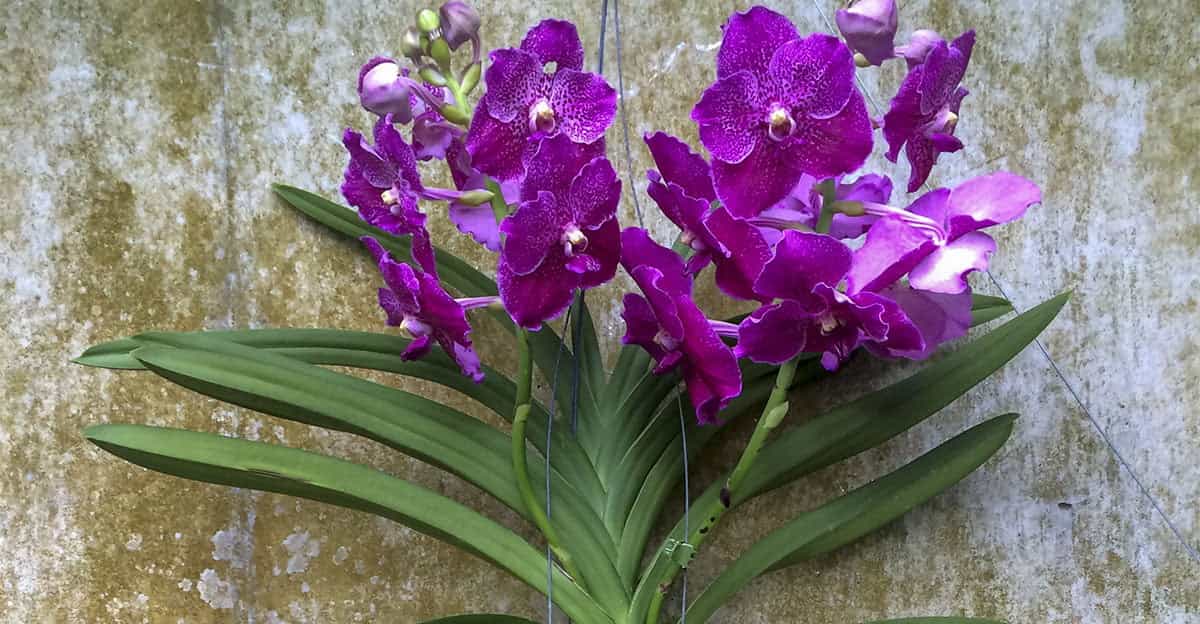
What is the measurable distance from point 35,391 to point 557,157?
67cm

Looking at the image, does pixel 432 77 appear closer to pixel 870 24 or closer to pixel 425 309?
pixel 425 309

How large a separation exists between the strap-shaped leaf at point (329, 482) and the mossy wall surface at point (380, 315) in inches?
6.3

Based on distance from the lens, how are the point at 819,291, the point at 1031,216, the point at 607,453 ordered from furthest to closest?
the point at 1031,216 → the point at 607,453 → the point at 819,291

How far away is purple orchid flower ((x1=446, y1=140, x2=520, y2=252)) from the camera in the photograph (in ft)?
2.48

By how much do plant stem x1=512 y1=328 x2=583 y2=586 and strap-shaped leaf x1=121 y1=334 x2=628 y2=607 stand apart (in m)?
0.02

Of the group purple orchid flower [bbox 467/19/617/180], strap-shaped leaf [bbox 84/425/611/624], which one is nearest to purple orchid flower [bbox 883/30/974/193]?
purple orchid flower [bbox 467/19/617/180]

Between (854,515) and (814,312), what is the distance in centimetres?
28

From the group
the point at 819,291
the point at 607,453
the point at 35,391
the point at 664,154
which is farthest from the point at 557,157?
the point at 35,391

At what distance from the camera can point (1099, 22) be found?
38.6 inches

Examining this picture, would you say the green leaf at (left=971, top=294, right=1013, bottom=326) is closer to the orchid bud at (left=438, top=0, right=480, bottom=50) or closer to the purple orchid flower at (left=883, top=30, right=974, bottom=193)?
the purple orchid flower at (left=883, top=30, right=974, bottom=193)

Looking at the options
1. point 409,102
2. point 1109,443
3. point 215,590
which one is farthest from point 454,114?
point 1109,443

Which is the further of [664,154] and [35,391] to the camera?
[35,391]

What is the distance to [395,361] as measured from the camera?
84 centimetres

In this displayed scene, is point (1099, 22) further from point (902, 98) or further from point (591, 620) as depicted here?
point (591, 620)
